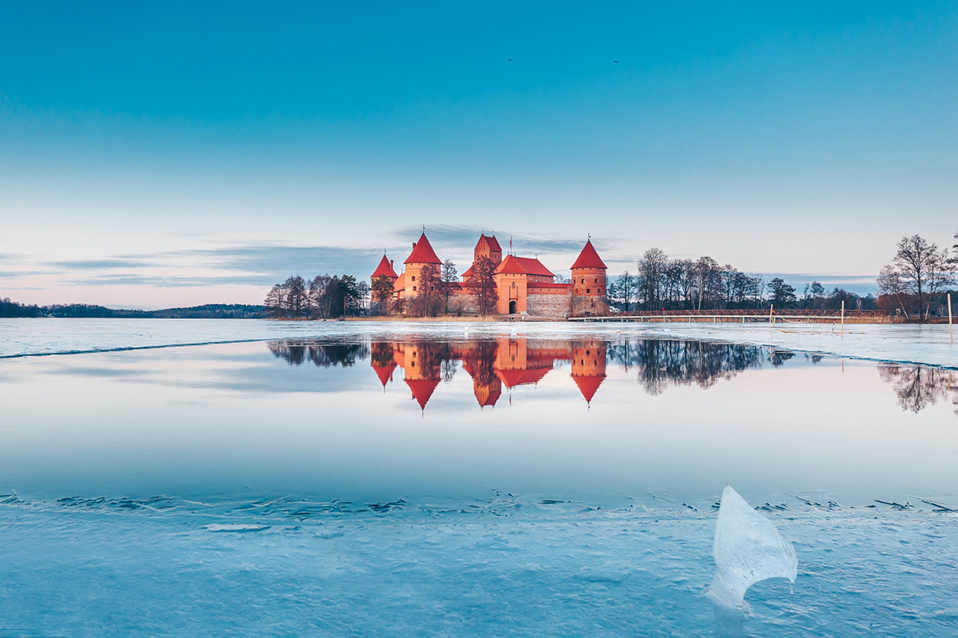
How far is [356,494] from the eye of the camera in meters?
3.96

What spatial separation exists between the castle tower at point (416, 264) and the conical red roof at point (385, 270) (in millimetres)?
14954

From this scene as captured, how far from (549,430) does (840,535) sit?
3332 millimetres

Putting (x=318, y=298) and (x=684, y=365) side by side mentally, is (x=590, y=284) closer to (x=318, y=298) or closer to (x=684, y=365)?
(x=318, y=298)

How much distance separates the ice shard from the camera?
247 centimetres

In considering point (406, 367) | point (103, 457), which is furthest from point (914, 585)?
point (406, 367)

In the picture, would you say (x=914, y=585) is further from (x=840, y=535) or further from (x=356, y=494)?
(x=356, y=494)

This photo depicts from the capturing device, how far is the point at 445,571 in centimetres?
274

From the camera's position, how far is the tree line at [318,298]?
95.3 meters

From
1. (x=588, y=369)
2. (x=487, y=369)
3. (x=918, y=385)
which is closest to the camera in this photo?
(x=918, y=385)

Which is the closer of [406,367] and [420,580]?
[420,580]

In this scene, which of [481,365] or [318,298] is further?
[318,298]

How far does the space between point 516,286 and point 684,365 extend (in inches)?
3148

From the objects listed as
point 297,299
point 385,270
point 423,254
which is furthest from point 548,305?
point 297,299

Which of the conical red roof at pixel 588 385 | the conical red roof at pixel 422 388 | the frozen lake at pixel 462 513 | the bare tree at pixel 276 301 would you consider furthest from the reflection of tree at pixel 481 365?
the bare tree at pixel 276 301
